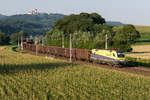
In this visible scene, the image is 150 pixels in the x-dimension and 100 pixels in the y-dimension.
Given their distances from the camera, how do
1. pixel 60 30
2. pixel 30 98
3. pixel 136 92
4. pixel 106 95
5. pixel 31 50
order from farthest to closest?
pixel 60 30 < pixel 31 50 < pixel 136 92 < pixel 106 95 < pixel 30 98

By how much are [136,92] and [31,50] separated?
6801 centimetres

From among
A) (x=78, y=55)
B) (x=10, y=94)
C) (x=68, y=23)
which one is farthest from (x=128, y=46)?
(x=10, y=94)

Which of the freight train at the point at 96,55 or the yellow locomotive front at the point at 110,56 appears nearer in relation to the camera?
the yellow locomotive front at the point at 110,56

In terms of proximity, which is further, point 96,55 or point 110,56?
point 96,55

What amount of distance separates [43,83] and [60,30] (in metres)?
92.8

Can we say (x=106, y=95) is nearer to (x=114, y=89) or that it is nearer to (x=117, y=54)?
(x=114, y=89)

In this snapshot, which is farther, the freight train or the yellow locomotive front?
the freight train

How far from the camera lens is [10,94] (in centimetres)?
2120

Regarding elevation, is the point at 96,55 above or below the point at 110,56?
below

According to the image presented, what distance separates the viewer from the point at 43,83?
26.7 meters

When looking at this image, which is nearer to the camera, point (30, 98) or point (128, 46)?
point (30, 98)

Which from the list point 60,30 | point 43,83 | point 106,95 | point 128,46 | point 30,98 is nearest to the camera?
point 30,98

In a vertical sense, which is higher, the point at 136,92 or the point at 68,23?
the point at 68,23

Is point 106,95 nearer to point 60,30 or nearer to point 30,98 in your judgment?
point 30,98
